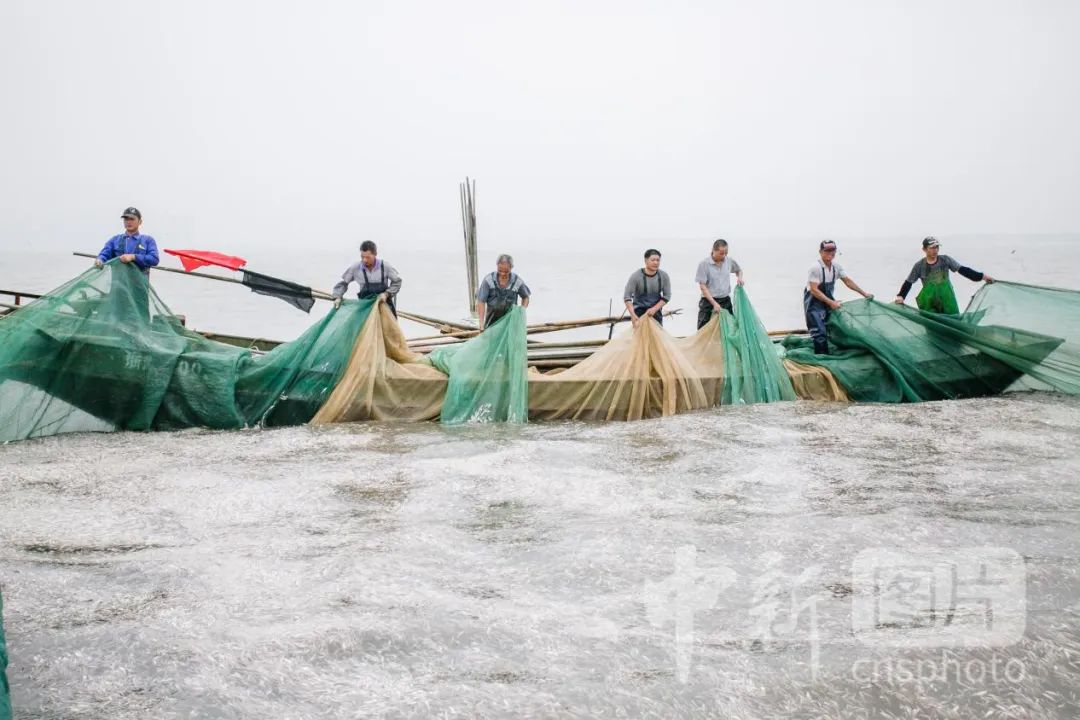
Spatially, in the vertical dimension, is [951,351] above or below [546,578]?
above

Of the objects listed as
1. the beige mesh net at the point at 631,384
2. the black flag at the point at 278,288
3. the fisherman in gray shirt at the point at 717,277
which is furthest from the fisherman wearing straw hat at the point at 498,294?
the fisherman in gray shirt at the point at 717,277

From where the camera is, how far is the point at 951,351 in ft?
28.7

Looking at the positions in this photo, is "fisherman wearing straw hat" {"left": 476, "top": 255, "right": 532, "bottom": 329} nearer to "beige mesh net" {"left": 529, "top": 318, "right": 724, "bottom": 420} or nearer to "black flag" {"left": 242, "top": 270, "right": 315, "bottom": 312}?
"beige mesh net" {"left": 529, "top": 318, "right": 724, "bottom": 420}

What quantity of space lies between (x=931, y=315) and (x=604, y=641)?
21.9ft

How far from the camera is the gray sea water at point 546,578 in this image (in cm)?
311

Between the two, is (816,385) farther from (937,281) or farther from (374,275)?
(374,275)

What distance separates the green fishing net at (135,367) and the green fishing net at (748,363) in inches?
141

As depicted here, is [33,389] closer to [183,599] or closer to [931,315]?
[183,599]

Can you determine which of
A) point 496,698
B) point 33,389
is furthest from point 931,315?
point 33,389

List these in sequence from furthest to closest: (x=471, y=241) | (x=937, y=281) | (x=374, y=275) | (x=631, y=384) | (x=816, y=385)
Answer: (x=471, y=241) → (x=937, y=281) → (x=374, y=275) → (x=816, y=385) → (x=631, y=384)

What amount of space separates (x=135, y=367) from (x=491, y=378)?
125 inches

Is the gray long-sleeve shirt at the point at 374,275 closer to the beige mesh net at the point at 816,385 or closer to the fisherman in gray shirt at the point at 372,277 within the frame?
the fisherman in gray shirt at the point at 372,277

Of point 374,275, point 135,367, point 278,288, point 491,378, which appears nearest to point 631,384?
point 491,378

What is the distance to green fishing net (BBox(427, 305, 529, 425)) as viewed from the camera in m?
7.81
